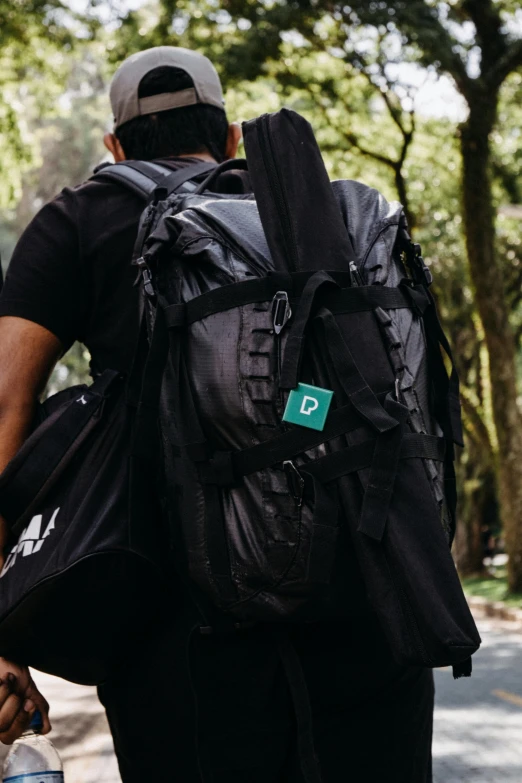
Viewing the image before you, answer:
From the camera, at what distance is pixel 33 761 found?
2.16 m

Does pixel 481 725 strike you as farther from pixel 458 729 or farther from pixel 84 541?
pixel 84 541

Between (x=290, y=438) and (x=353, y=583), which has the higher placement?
(x=290, y=438)

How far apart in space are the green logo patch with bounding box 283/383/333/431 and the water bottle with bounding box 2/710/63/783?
0.80 m

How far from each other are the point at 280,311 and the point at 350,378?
14 cm

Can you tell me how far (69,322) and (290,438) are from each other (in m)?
0.59

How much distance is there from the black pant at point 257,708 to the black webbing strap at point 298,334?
41 centimetres

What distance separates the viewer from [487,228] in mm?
17188

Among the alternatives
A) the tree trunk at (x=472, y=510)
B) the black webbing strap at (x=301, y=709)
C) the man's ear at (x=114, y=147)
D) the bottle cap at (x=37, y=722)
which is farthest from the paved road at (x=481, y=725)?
the tree trunk at (x=472, y=510)

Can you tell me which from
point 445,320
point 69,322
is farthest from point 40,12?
point 69,322

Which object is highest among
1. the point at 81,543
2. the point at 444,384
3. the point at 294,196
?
the point at 294,196

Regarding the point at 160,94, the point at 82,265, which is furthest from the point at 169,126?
the point at 82,265

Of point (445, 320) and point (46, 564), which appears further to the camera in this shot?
point (445, 320)

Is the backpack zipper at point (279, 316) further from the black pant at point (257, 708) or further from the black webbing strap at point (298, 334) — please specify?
the black pant at point (257, 708)

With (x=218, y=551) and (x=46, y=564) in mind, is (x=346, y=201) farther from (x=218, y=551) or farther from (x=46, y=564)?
(x=46, y=564)
